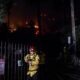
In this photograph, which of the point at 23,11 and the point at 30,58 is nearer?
the point at 30,58

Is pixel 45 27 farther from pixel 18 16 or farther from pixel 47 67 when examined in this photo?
pixel 47 67

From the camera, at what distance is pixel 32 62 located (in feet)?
34.5

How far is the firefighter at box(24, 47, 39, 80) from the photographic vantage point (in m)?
10.3

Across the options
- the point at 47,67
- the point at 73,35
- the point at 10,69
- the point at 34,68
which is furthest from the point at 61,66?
the point at 10,69

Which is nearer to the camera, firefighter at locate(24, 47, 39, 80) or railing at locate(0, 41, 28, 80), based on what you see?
railing at locate(0, 41, 28, 80)

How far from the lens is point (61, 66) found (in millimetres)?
12781

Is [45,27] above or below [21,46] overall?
above

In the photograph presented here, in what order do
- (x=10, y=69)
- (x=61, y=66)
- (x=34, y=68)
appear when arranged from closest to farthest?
1. (x=10, y=69)
2. (x=34, y=68)
3. (x=61, y=66)

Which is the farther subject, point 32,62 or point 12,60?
point 32,62

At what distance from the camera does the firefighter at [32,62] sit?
10.3 m

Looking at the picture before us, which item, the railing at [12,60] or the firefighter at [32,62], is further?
the firefighter at [32,62]

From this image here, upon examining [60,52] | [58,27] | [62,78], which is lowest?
[62,78]

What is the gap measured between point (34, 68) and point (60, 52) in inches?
123

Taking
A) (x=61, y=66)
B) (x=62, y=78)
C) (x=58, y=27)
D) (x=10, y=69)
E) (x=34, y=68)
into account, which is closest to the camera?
(x=10, y=69)
